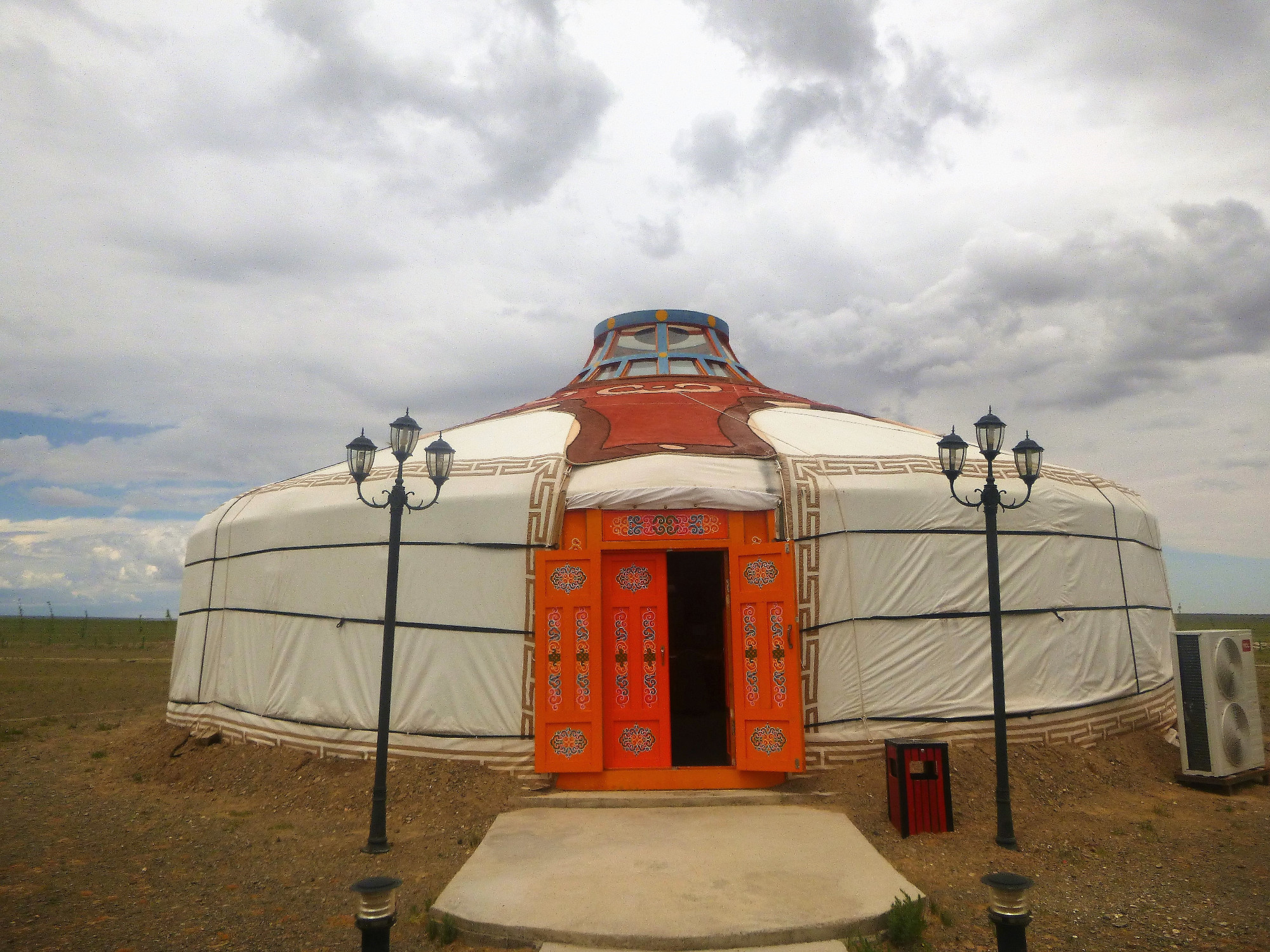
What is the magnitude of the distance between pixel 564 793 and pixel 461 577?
5.52 ft

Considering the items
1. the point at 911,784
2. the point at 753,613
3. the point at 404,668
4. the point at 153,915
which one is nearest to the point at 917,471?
the point at 753,613

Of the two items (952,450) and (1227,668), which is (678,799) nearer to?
(952,450)

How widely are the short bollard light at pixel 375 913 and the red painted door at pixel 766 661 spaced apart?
3.05 m

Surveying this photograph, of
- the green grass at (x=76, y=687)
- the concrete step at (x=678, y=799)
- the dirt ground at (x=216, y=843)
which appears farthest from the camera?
the green grass at (x=76, y=687)

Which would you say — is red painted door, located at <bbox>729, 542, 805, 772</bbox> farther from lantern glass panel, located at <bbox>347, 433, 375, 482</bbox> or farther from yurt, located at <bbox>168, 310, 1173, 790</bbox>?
lantern glass panel, located at <bbox>347, 433, 375, 482</bbox>

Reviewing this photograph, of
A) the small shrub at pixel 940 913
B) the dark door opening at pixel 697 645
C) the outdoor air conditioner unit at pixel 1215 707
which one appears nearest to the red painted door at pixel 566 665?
the dark door opening at pixel 697 645

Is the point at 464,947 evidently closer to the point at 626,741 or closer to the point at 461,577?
the point at 626,741

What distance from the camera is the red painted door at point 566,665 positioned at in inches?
207

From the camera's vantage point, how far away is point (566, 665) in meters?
5.35

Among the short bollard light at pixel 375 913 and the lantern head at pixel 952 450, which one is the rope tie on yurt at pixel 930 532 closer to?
the lantern head at pixel 952 450

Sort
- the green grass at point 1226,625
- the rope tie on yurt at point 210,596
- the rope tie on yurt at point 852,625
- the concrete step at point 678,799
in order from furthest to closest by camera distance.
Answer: the green grass at point 1226,625 < the rope tie on yurt at point 210,596 < the rope tie on yurt at point 852,625 < the concrete step at point 678,799

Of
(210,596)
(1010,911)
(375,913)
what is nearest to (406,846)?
(375,913)

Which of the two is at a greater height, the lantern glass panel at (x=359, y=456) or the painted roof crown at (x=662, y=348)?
the painted roof crown at (x=662, y=348)

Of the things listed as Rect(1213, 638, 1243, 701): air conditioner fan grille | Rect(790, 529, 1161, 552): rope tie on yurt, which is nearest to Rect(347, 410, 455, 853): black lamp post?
Rect(790, 529, 1161, 552): rope tie on yurt
